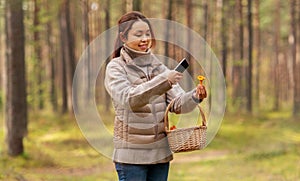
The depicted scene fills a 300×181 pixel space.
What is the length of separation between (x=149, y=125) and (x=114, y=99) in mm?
333

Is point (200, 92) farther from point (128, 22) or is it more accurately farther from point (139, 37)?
point (128, 22)

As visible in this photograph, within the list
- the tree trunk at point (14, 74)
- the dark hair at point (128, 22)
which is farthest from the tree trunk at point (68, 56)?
the dark hair at point (128, 22)

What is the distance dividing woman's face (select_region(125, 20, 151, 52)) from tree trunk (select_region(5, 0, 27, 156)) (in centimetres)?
912

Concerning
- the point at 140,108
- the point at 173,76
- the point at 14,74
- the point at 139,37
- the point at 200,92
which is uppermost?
the point at 139,37

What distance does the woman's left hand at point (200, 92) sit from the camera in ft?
13.4

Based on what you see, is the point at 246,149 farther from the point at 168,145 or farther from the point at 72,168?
the point at 168,145

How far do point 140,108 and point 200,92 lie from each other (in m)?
0.45

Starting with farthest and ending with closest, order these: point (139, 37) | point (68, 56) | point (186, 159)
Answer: point (68, 56) < point (186, 159) < point (139, 37)

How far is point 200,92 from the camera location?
13.5 ft

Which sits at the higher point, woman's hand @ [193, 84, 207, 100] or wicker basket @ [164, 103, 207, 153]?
woman's hand @ [193, 84, 207, 100]

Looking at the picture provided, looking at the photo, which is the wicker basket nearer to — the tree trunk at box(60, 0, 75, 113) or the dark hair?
the dark hair

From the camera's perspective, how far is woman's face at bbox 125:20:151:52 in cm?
419

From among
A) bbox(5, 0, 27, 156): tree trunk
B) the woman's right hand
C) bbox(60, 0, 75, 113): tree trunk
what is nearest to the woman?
the woman's right hand

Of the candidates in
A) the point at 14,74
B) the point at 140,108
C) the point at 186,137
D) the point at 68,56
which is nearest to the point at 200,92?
the point at 186,137
